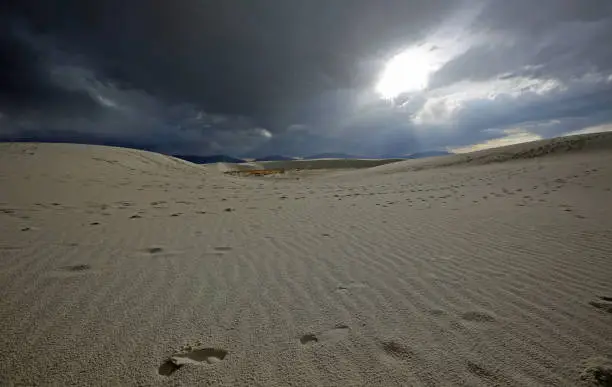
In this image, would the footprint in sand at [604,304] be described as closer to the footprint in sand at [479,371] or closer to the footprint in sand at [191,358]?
the footprint in sand at [479,371]

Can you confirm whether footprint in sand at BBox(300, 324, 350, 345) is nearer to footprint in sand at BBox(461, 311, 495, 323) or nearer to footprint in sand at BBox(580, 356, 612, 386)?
footprint in sand at BBox(461, 311, 495, 323)

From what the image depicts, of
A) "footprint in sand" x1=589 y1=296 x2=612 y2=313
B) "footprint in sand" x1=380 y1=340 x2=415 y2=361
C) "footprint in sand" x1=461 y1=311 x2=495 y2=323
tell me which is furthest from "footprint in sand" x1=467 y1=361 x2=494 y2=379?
"footprint in sand" x1=589 y1=296 x2=612 y2=313

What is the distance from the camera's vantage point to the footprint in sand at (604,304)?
2285 mm

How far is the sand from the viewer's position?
1.67m

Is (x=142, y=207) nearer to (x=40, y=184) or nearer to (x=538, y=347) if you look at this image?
(x=40, y=184)

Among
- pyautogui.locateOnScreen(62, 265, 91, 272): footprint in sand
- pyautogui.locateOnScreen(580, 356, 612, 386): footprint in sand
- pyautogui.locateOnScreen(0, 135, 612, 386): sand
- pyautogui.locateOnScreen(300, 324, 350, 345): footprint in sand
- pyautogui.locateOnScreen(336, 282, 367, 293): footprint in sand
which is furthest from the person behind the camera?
pyautogui.locateOnScreen(62, 265, 91, 272): footprint in sand

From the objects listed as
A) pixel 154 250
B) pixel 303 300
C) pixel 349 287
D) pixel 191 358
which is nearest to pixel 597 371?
pixel 349 287

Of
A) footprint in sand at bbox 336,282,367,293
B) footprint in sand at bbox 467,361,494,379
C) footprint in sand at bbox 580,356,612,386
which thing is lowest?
footprint in sand at bbox 580,356,612,386

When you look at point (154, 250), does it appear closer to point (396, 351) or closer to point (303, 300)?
point (303, 300)

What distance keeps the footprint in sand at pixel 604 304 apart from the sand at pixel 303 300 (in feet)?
0.06

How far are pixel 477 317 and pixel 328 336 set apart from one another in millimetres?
1167

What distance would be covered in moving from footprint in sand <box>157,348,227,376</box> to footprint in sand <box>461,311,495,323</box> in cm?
177

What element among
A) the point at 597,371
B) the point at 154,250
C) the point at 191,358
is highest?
the point at 154,250

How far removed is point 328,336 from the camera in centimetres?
196
